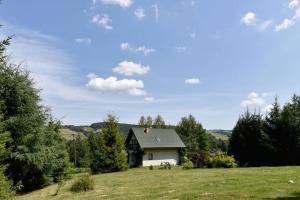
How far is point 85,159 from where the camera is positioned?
70250 millimetres

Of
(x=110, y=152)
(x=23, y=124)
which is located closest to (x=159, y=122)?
(x=110, y=152)

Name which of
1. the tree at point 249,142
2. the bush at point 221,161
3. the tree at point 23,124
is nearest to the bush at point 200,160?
the bush at point 221,161

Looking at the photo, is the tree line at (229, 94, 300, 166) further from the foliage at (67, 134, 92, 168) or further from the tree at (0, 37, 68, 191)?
the foliage at (67, 134, 92, 168)

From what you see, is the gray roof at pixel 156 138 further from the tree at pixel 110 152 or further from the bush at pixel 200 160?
the bush at pixel 200 160

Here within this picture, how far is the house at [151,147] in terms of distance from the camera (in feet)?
186

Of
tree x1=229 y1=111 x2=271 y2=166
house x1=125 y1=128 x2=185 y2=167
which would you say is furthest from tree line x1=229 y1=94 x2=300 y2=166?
house x1=125 y1=128 x2=185 y2=167

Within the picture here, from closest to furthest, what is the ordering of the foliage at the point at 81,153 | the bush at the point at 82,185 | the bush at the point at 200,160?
the bush at the point at 82,185, the bush at the point at 200,160, the foliage at the point at 81,153

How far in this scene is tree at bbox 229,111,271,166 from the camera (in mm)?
36906

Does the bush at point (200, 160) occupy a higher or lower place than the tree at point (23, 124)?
lower

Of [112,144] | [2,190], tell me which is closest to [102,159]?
[112,144]

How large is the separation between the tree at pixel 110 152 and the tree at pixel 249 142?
483 inches

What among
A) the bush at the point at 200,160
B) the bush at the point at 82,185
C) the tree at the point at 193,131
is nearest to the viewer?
the bush at the point at 82,185

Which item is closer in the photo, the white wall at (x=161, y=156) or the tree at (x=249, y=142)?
the tree at (x=249, y=142)

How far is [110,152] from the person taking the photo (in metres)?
40.1
